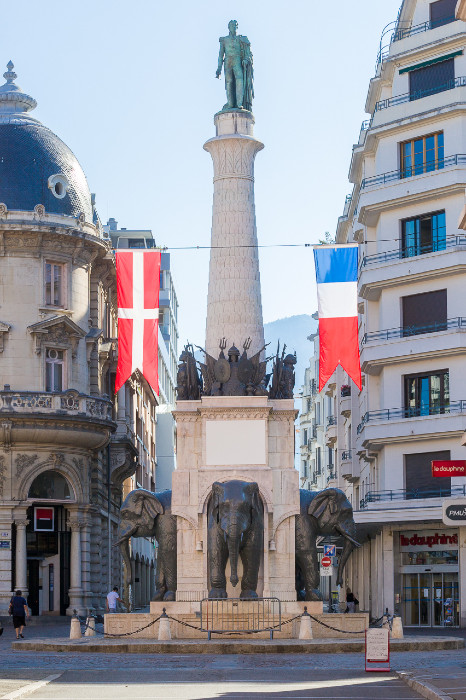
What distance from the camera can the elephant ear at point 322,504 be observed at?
39812 mm

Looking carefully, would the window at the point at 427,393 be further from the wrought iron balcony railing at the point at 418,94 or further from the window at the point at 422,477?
the wrought iron balcony railing at the point at 418,94

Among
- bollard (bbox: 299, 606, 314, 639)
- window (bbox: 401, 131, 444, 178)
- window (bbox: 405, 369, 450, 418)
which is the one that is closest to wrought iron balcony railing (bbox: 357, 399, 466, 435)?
window (bbox: 405, 369, 450, 418)

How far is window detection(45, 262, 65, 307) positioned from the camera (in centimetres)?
6250

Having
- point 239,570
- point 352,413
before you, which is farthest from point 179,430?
point 352,413

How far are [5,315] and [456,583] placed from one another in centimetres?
2073

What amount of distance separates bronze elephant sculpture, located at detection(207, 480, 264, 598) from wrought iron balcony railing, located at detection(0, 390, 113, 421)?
22.2 metres

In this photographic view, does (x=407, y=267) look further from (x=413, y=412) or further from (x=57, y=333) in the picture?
(x=57, y=333)

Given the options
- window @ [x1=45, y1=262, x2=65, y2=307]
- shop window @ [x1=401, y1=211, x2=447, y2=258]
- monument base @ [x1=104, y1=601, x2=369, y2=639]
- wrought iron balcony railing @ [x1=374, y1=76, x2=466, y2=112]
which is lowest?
monument base @ [x1=104, y1=601, x2=369, y2=639]

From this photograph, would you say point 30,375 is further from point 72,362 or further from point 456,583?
point 456,583

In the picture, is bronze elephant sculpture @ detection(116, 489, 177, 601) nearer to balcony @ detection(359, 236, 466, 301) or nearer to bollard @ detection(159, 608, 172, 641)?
bollard @ detection(159, 608, 172, 641)

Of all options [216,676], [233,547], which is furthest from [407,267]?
[216,676]

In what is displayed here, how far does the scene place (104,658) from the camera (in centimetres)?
3203

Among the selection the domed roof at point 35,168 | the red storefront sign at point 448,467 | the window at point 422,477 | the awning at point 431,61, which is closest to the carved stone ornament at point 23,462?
the domed roof at point 35,168

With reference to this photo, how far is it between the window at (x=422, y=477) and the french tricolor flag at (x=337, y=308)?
1699 cm
